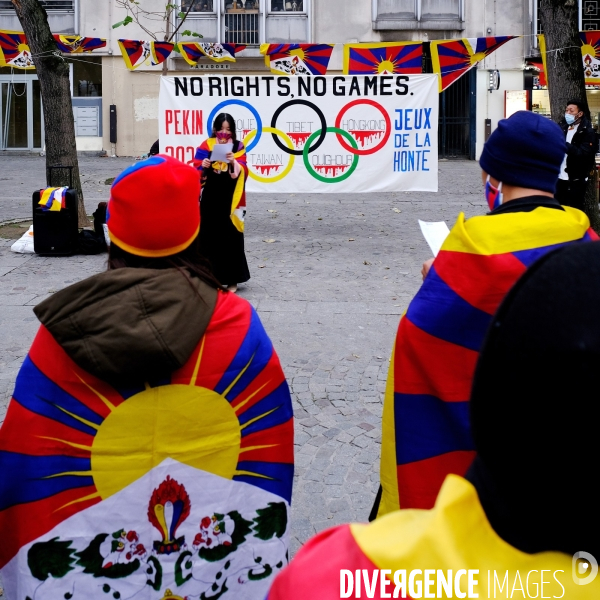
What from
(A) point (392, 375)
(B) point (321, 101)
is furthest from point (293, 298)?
(A) point (392, 375)

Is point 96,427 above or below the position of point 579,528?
below

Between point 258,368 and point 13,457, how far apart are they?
688 millimetres

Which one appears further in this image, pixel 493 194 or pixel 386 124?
pixel 386 124

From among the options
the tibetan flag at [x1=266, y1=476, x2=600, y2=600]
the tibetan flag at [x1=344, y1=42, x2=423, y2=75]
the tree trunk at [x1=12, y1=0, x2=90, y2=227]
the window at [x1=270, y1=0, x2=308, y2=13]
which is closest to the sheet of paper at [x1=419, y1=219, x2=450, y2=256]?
the tibetan flag at [x1=266, y1=476, x2=600, y2=600]

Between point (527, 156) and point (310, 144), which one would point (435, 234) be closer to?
point (527, 156)

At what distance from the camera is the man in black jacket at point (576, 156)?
1066cm

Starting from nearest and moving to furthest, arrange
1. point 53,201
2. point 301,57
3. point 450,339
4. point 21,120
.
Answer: point 450,339 → point 53,201 → point 301,57 → point 21,120

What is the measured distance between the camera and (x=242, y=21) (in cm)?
2877

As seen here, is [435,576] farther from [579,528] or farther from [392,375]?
[392,375]

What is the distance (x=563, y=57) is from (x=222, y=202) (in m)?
4.79

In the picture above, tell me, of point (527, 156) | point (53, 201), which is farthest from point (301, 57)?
point (527, 156)

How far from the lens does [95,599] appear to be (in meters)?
2.31

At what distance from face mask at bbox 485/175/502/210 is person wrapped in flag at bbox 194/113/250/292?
5.14 meters

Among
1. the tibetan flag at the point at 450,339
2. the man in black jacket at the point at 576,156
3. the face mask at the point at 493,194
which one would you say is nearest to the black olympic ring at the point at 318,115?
the man in black jacket at the point at 576,156
